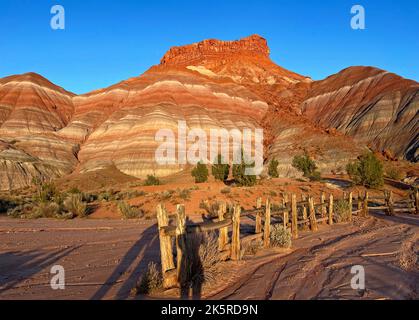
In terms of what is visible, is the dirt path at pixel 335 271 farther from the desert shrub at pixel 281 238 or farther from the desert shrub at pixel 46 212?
the desert shrub at pixel 46 212

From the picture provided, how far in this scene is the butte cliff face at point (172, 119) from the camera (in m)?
51.7

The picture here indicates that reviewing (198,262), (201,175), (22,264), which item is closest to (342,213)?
(198,262)

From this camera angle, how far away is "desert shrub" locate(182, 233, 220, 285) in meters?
6.29

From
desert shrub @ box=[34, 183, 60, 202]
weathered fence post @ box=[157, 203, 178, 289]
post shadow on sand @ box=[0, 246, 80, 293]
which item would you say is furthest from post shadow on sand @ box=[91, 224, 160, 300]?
desert shrub @ box=[34, 183, 60, 202]

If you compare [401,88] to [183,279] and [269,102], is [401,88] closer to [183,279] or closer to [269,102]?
[269,102]

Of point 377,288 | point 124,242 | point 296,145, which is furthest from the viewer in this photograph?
point 296,145

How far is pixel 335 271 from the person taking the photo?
7.02 meters

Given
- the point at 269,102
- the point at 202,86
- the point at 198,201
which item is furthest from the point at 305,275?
the point at 269,102

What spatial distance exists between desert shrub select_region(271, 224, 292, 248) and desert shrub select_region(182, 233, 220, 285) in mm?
2779

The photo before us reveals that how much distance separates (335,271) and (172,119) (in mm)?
53557

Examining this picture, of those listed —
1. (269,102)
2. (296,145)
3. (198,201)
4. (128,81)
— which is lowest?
(198,201)

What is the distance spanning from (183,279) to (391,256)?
5023 millimetres

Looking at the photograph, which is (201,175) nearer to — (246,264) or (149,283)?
(246,264)

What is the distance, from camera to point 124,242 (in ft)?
37.2
